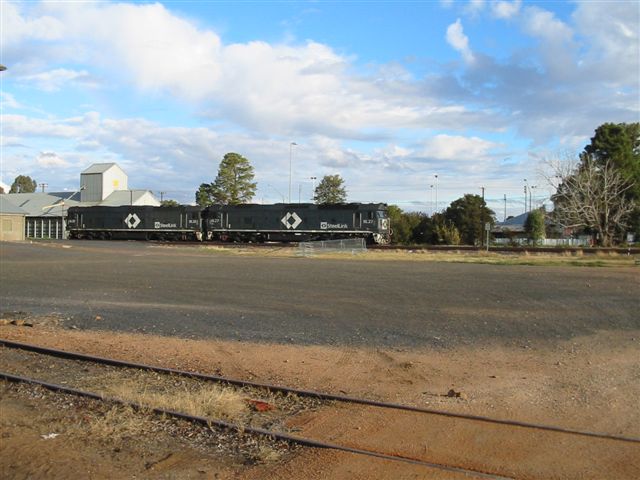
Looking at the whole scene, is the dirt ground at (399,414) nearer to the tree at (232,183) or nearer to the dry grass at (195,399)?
the dry grass at (195,399)

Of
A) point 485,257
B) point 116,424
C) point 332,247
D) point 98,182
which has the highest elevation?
point 98,182

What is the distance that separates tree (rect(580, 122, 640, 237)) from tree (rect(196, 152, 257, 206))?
46672mm

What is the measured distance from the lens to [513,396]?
759cm

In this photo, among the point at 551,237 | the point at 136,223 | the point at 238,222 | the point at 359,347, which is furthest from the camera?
the point at 551,237

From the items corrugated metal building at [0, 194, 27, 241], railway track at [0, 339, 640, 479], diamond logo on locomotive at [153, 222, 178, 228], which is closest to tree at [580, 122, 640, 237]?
diamond logo on locomotive at [153, 222, 178, 228]

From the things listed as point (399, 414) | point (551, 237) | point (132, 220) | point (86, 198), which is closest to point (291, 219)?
point (132, 220)

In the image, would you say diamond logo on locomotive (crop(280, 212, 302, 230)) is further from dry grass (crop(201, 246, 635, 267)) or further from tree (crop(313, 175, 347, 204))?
tree (crop(313, 175, 347, 204))

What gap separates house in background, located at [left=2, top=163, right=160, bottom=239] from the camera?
81.6 m

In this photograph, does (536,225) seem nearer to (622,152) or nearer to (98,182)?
(622,152)

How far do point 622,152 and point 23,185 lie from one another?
133 meters

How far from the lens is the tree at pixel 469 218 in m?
70.1

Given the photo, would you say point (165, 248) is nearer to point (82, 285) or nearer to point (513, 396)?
point (82, 285)

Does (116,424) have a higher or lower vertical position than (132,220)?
lower

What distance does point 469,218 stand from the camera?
231ft
